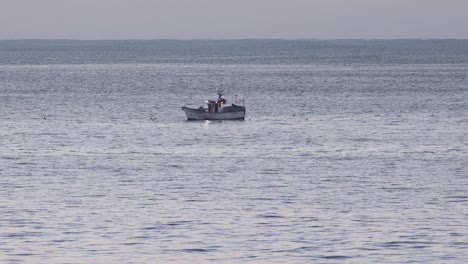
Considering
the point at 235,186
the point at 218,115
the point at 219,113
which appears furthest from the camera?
the point at 219,113

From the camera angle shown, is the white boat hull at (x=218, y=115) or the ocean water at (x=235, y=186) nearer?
the ocean water at (x=235, y=186)

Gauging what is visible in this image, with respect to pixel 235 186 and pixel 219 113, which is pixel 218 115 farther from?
pixel 235 186

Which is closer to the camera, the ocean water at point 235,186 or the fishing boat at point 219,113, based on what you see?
the ocean water at point 235,186

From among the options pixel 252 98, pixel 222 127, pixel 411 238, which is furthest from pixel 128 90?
pixel 411 238

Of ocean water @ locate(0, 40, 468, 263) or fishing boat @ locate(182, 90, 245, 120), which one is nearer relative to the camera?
ocean water @ locate(0, 40, 468, 263)

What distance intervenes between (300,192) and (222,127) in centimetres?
3322

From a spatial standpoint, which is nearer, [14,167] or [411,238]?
[411,238]

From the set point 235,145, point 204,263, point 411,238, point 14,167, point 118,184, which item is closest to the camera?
point 204,263

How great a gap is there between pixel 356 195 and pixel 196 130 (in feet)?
107

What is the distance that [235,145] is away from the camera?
211 feet

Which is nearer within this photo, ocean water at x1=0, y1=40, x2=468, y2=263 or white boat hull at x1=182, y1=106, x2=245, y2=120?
ocean water at x1=0, y1=40, x2=468, y2=263

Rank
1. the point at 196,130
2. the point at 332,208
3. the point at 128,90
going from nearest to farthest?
1. the point at 332,208
2. the point at 196,130
3. the point at 128,90

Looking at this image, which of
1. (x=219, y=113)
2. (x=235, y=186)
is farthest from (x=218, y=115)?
(x=235, y=186)

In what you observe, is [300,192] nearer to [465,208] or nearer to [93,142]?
[465,208]
